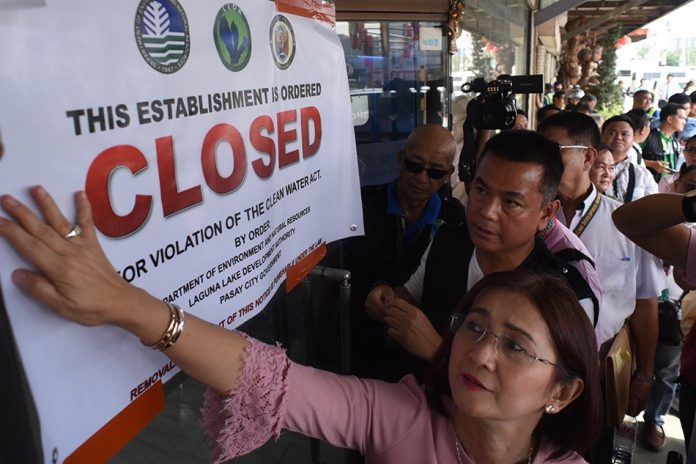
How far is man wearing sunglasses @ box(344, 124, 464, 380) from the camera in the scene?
197 centimetres

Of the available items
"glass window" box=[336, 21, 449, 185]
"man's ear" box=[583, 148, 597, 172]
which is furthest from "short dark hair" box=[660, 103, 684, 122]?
"man's ear" box=[583, 148, 597, 172]

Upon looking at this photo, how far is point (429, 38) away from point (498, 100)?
3.76 feet

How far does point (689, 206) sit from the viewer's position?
1.41 meters

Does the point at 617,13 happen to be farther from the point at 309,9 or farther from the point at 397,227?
the point at 309,9

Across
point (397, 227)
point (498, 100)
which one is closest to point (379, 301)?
point (397, 227)

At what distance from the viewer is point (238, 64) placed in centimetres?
108

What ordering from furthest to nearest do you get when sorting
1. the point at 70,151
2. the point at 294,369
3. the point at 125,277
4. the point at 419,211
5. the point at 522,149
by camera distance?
the point at 419,211, the point at 522,149, the point at 294,369, the point at 125,277, the point at 70,151

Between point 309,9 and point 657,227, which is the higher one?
point 309,9

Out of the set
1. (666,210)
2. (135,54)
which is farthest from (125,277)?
(666,210)

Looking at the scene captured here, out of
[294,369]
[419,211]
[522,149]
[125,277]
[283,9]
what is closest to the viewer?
[125,277]

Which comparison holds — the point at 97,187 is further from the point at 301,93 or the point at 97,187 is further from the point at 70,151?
the point at 301,93

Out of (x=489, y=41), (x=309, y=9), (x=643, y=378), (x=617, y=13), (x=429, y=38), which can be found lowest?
(x=643, y=378)

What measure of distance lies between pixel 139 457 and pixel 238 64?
0.82 meters

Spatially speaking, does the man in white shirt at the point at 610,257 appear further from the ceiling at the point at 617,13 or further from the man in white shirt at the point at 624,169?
the ceiling at the point at 617,13
